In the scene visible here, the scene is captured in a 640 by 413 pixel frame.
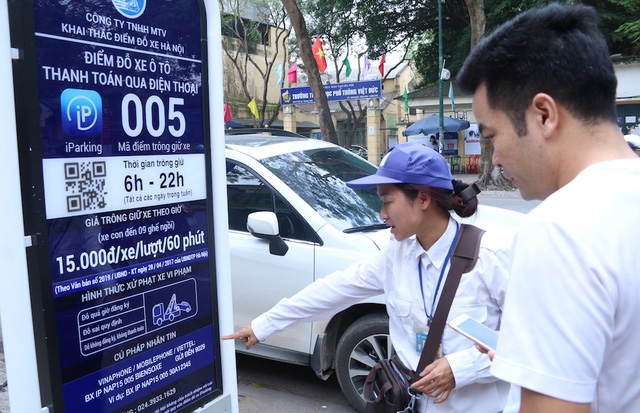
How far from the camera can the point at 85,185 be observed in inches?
75.7

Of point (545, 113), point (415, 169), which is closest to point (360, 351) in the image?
point (415, 169)

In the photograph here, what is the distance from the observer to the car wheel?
3.54m

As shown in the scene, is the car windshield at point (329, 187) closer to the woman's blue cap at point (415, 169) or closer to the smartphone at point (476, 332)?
the woman's blue cap at point (415, 169)

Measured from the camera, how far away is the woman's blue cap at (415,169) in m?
2.07

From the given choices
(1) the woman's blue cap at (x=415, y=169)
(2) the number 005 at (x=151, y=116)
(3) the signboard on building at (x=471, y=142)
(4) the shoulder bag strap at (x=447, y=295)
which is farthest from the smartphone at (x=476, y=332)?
(3) the signboard on building at (x=471, y=142)

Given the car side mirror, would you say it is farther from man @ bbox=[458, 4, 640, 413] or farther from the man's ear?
the man's ear

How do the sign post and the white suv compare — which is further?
the white suv

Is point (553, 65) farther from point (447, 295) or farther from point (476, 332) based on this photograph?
point (447, 295)

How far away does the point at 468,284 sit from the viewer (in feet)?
6.37

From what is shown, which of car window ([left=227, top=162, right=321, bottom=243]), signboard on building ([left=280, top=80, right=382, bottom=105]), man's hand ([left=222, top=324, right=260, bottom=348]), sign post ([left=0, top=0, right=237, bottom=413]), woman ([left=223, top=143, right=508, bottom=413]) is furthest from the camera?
signboard on building ([left=280, top=80, right=382, bottom=105])

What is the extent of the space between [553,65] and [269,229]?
292cm

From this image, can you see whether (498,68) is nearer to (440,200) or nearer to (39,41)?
(440,200)

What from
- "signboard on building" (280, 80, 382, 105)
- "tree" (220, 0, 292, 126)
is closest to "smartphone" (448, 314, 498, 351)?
"signboard on building" (280, 80, 382, 105)

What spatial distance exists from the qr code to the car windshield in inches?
82.8
